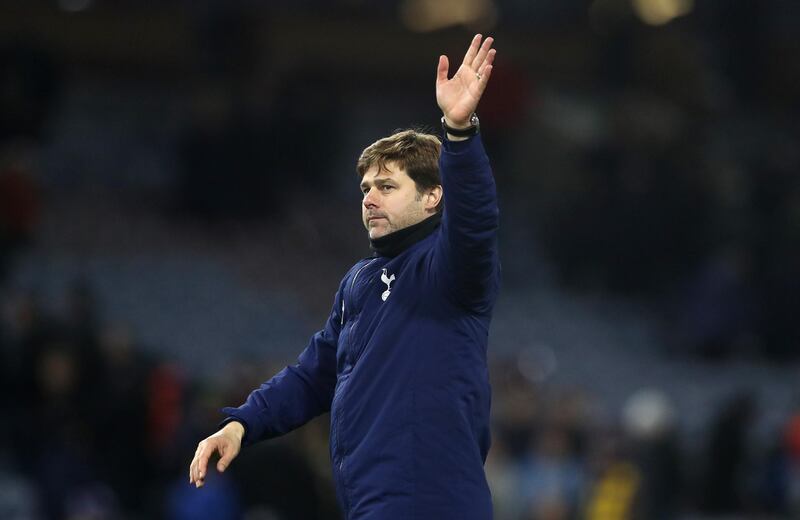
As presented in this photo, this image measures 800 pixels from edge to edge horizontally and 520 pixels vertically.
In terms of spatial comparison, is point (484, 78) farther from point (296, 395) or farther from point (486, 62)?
point (296, 395)

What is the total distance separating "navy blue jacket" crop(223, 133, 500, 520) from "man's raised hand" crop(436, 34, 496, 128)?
0.08 metres

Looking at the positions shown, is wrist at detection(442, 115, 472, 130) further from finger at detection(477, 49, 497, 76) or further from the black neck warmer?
the black neck warmer

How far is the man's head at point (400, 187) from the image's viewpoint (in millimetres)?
4512

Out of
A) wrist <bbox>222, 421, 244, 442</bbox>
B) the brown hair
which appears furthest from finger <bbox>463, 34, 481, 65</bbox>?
wrist <bbox>222, 421, 244, 442</bbox>

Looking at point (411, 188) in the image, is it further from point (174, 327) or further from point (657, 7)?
point (657, 7)

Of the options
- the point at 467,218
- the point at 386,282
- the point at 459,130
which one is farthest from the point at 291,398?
the point at 459,130

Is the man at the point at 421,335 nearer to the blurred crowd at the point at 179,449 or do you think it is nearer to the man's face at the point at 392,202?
the man's face at the point at 392,202

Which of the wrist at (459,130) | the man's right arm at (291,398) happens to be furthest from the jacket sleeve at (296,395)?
the wrist at (459,130)

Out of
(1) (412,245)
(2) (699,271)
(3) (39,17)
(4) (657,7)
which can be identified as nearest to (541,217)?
(2) (699,271)

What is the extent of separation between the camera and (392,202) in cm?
451

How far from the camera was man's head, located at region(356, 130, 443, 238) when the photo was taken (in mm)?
4512

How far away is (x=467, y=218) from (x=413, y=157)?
482 mm

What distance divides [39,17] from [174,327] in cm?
517

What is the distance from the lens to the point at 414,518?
13.9 ft
